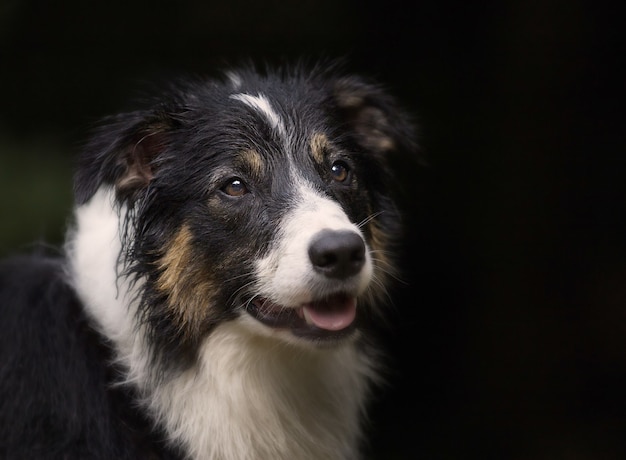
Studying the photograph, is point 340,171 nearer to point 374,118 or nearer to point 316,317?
point 374,118

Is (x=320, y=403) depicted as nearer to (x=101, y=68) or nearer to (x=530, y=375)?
(x=530, y=375)

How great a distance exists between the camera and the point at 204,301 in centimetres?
443

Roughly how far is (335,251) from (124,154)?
1376mm

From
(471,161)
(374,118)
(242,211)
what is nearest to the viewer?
(242,211)

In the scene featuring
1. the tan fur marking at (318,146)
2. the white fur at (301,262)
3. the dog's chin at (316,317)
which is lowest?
the dog's chin at (316,317)

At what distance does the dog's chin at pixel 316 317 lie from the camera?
421 centimetres

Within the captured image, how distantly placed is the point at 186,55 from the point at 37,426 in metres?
4.87

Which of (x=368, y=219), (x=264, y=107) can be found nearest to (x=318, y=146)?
(x=264, y=107)

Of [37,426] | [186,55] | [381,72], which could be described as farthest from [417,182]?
[37,426]

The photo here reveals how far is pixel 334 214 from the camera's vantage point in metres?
4.09

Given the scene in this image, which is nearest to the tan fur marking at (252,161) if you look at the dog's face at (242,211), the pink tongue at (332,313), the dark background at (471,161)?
the dog's face at (242,211)

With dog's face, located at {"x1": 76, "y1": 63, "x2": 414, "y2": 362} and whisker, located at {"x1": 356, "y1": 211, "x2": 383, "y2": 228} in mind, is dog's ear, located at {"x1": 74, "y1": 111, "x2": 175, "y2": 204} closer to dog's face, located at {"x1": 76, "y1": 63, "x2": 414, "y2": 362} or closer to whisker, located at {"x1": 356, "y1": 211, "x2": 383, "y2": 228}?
dog's face, located at {"x1": 76, "y1": 63, "x2": 414, "y2": 362}

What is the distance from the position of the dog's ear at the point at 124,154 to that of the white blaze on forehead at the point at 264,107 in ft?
1.36

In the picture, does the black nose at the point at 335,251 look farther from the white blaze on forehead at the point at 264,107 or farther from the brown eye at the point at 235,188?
the white blaze on forehead at the point at 264,107
